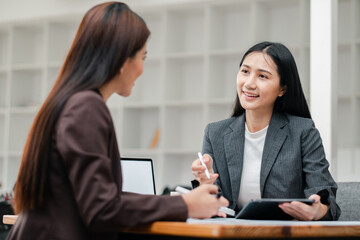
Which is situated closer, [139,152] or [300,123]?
[300,123]

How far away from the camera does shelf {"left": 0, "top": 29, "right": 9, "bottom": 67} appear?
6930mm

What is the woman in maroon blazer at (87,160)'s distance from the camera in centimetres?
132

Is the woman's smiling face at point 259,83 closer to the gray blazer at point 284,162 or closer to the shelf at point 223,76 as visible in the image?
the gray blazer at point 284,162

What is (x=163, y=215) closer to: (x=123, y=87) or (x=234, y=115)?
(x=123, y=87)

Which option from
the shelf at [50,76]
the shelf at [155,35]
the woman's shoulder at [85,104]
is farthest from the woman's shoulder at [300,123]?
the shelf at [50,76]

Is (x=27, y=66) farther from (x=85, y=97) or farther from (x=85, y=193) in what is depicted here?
(x=85, y=193)

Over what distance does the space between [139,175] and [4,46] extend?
5.35m

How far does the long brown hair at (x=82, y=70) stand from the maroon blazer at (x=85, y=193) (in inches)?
1.0

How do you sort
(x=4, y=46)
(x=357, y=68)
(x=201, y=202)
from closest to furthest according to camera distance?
(x=201, y=202), (x=357, y=68), (x=4, y=46)

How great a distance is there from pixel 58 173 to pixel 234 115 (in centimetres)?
140

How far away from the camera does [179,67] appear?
235 inches

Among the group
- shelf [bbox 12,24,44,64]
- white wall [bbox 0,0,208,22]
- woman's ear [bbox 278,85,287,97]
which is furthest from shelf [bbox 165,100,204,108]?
woman's ear [bbox 278,85,287,97]

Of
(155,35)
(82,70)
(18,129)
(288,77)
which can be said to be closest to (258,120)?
(288,77)

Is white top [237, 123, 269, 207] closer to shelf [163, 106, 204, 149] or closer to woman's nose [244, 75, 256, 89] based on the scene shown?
woman's nose [244, 75, 256, 89]
